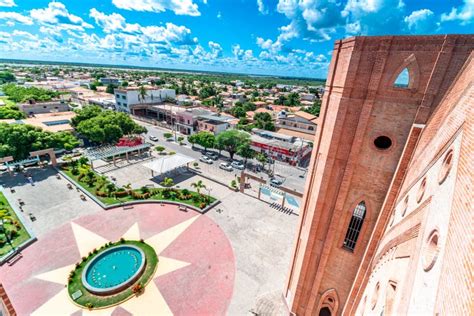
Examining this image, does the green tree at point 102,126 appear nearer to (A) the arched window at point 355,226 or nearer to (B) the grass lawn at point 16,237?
(B) the grass lawn at point 16,237

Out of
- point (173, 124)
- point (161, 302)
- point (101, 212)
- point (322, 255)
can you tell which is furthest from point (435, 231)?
point (173, 124)

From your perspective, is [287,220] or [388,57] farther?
[287,220]

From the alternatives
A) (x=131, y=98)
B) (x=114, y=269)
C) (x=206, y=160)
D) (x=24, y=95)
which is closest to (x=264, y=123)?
(x=206, y=160)

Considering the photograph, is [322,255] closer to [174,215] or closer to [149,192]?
[174,215]

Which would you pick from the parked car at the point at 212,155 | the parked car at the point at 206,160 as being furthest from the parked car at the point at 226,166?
the parked car at the point at 212,155

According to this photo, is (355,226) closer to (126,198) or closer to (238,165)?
(126,198)

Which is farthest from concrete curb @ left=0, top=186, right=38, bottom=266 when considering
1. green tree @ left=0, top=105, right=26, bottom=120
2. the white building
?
the white building
